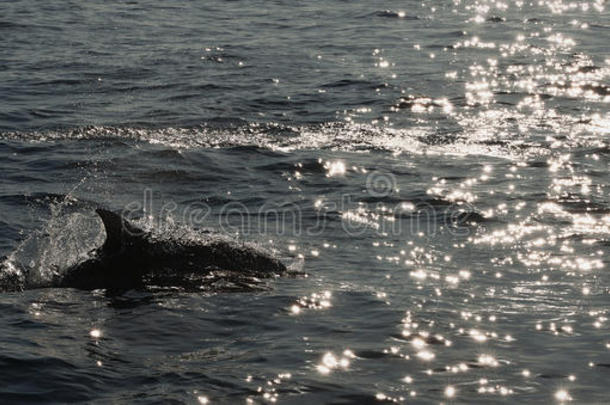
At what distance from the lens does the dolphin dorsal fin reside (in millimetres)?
11102

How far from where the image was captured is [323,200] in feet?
47.7

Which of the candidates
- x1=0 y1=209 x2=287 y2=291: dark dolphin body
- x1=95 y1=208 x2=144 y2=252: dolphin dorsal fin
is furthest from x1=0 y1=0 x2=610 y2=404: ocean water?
x1=95 y1=208 x2=144 y2=252: dolphin dorsal fin

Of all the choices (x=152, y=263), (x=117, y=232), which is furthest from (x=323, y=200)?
(x=117, y=232)

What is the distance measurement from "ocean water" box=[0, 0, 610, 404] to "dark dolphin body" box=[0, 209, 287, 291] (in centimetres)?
30

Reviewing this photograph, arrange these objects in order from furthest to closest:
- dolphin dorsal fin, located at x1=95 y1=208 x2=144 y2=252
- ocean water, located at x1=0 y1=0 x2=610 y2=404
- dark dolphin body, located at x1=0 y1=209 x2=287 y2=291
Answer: dark dolphin body, located at x1=0 y1=209 x2=287 y2=291 < dolphin dorsal fin, located at x1=95 y1=208 x2=144 y2=252 < ocean water, located at x1=0 y1=0 x2=610 y2=404

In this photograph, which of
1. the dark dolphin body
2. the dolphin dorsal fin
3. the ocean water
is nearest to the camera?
the ocean water

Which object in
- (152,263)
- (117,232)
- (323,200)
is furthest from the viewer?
(323,200)

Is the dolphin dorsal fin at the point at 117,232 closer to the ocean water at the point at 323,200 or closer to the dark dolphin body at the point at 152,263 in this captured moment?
the dark dolphin body at the point at 152,263

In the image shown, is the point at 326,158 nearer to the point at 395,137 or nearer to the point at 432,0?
the point at 395,137

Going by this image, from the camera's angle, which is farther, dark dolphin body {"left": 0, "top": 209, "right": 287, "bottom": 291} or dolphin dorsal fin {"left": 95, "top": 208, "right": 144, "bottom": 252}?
dark dolphin body {"left": 0, "top": 209, "right": 287, "bottom": 291}

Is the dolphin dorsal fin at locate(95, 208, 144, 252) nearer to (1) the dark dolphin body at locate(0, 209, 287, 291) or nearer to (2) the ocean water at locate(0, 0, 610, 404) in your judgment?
(1) the dark dolphin body at locate(0, 209, 287, 291)

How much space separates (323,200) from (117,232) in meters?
3.94

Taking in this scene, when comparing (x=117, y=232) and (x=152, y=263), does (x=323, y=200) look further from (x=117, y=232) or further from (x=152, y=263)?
(x=117, y=232)

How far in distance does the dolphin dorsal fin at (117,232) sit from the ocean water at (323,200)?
53cm
